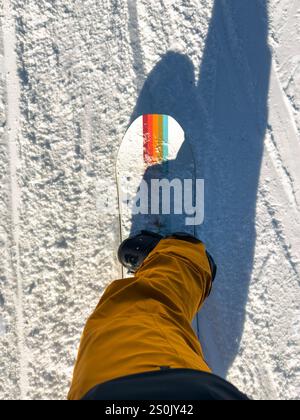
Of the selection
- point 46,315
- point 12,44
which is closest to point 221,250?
point 46,315

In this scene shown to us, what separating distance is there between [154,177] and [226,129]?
33cm

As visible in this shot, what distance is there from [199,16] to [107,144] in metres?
0.59

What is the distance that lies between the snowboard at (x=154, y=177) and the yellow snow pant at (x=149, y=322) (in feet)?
0.64

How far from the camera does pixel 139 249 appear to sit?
1.45 meters

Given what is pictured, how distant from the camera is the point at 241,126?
5.32 ft

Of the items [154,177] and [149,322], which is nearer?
[149,322]

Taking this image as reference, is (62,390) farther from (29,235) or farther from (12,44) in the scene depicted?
(12,44)

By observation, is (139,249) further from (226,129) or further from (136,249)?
(226,129)

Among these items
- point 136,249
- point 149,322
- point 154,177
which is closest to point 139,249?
point 136,249

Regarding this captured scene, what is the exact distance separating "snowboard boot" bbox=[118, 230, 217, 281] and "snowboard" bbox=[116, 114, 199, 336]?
86 millimetres

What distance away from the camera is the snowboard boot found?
1448mm

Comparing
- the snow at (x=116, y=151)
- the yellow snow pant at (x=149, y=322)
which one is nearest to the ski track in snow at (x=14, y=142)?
the snow at (x=116, y=151)
